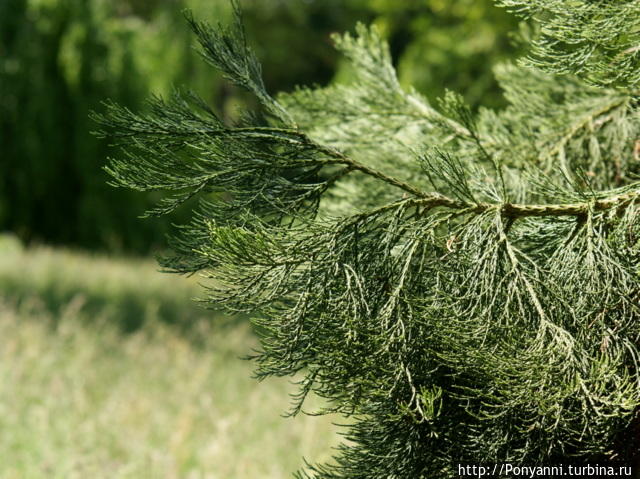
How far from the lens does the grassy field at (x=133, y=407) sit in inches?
132

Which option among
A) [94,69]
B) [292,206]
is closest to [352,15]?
[94,69]

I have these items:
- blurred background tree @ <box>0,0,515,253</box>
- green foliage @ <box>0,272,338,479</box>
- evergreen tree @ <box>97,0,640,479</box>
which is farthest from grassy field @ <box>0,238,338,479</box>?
blurred background tree @ <box>0,0,515,253</box>

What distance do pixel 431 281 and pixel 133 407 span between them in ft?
8.91

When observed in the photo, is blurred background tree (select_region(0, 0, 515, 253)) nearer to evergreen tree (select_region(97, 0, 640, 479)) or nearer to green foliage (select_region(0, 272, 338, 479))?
green foliage (select_region(0, 272, 338, 479))

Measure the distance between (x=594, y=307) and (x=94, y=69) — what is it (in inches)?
387

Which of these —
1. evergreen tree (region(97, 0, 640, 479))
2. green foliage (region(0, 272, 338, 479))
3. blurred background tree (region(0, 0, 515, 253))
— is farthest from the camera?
blurred background tree (region(0, 0, 515, 253))

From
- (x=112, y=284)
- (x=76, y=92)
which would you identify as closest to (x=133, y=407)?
(x=112, y=284)

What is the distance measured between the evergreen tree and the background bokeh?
246 mm

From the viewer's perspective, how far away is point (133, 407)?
3898 millimetres

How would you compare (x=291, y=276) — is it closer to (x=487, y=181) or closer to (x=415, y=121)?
(x=487, y=181)

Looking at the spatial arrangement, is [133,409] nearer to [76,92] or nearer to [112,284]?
[112,284]

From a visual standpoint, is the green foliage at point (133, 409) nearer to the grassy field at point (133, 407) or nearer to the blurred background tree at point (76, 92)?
the grassy field at point (133, 407)

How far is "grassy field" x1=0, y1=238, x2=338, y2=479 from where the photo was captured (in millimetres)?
3350

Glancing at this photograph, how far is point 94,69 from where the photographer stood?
33.6ft
